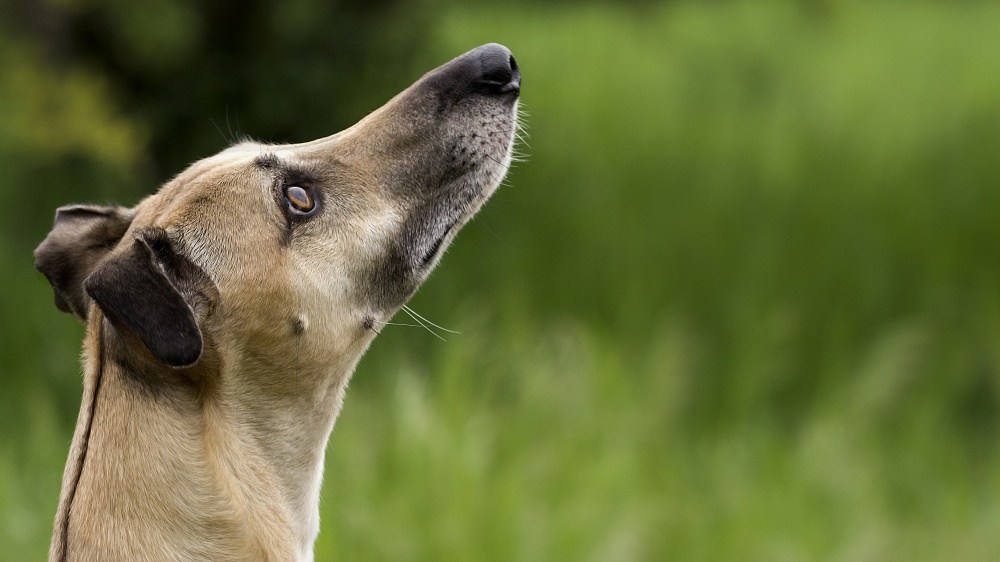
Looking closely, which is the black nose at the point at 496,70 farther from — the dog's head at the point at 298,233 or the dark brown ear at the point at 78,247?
the dark brown ear at the point at 78,247

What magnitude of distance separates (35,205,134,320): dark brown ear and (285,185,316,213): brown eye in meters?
0.52

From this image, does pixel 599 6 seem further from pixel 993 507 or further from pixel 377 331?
pixel 377 331

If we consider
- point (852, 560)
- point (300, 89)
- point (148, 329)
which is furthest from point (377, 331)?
point (300, 89)

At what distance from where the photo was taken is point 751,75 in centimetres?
1061

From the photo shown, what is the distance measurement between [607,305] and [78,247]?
451 centimetres

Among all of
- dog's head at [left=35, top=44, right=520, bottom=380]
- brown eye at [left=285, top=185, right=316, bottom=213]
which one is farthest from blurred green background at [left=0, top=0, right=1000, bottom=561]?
brown eye at [left=285, top=185, right=316, bottom=213]

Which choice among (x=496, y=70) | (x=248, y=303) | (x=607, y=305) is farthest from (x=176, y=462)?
(x=607, y=305)

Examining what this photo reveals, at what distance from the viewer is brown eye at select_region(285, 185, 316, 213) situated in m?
3.15

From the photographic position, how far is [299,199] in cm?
317

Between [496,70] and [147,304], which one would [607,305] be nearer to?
[496,70]

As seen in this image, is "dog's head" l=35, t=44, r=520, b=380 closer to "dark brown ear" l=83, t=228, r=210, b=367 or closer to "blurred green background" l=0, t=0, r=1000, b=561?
"dark brown ear" l=83, t=228, r=210, b=367

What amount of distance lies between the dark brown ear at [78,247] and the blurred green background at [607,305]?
1261 mm

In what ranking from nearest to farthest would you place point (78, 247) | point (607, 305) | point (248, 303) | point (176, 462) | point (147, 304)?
point (147, 304) → point (176, 462) → point (248, 303) → point (78, 247) → point (607, 305)

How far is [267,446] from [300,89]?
398cm
